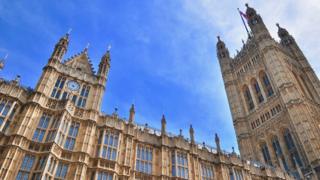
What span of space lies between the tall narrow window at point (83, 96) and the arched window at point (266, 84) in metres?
45.0

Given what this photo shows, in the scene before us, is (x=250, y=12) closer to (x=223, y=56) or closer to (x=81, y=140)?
(x=223, y=56)

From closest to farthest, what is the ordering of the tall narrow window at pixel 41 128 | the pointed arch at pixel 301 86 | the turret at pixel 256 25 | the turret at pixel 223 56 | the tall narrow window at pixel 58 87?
the tall narrow window at pixel 41 128, the tall narrow window at pixel 58 87, the pointed arch at pixel 301 86, the turret at pixel 256 25, the turret at pixel 223 56

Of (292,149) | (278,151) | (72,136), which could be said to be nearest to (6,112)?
(72,136)

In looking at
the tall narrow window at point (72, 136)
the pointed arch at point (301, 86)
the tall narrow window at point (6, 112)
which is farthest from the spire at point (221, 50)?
the tall narrow window at point (6, 112)

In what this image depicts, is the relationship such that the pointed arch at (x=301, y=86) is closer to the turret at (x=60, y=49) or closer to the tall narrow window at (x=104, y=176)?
the tall narrow window at (x=104, y=176)

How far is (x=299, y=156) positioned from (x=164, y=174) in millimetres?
32591

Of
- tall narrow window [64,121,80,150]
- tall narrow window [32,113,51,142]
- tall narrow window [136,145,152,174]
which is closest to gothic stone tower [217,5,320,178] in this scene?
tall narrow window [136,145,152,174]

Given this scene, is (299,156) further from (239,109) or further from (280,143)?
(239,109)

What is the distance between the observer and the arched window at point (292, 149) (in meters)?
49.0

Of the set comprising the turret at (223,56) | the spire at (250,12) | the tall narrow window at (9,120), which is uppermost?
the spire at (250,12)

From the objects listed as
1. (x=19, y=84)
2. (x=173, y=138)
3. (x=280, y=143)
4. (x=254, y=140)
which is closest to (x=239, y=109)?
(x=254, y=140)

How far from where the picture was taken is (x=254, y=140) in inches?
2334

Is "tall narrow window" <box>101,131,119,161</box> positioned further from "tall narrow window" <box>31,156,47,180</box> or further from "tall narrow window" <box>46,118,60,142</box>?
"tall narrow window" <box>31,156,47,180</box>

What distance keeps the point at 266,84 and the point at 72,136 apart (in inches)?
1977
